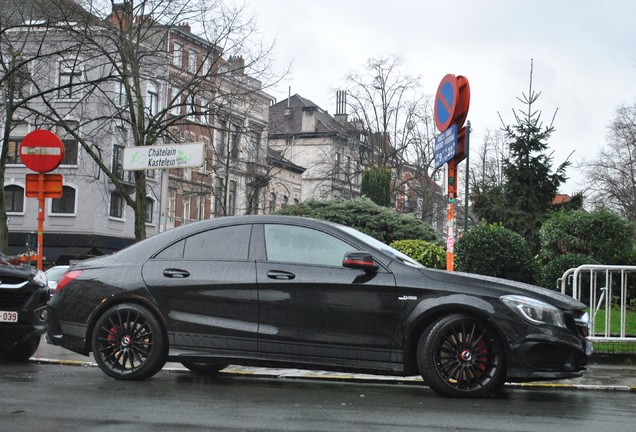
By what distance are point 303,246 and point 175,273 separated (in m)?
1.25

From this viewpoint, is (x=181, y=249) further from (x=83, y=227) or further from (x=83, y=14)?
(x=83, y=227)

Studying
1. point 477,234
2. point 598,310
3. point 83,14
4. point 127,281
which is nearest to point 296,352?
point 127,281

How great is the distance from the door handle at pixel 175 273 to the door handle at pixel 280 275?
0.82m

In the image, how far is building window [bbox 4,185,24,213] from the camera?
5128 centimetres

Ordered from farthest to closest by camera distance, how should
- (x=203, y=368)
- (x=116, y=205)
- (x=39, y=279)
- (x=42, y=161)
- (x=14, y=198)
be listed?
(x=116, y=205)
(x=14, y=198)
(x=42, y=161)
(x=39, y=279)
(x=203, y=368)

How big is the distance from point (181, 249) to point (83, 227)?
43.3 m

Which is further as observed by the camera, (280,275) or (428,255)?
(428,255)

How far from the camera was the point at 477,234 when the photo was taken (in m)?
14.5

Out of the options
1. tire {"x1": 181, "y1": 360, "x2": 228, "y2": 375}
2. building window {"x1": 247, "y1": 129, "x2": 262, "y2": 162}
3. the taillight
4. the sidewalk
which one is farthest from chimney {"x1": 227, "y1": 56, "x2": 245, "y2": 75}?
the taillight

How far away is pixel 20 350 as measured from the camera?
10508 mm

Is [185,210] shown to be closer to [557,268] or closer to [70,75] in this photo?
[70,75]

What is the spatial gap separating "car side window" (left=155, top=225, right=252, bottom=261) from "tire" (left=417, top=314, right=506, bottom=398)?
1933mm

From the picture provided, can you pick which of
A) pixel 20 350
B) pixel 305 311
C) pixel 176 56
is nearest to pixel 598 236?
pixel 305 311

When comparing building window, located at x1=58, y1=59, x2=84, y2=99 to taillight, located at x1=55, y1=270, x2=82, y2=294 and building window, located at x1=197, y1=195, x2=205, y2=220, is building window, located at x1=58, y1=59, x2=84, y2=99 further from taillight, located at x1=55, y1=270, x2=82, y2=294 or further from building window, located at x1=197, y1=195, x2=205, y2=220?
building window, located at x1=197, y1=195, x2=205, y2=220
